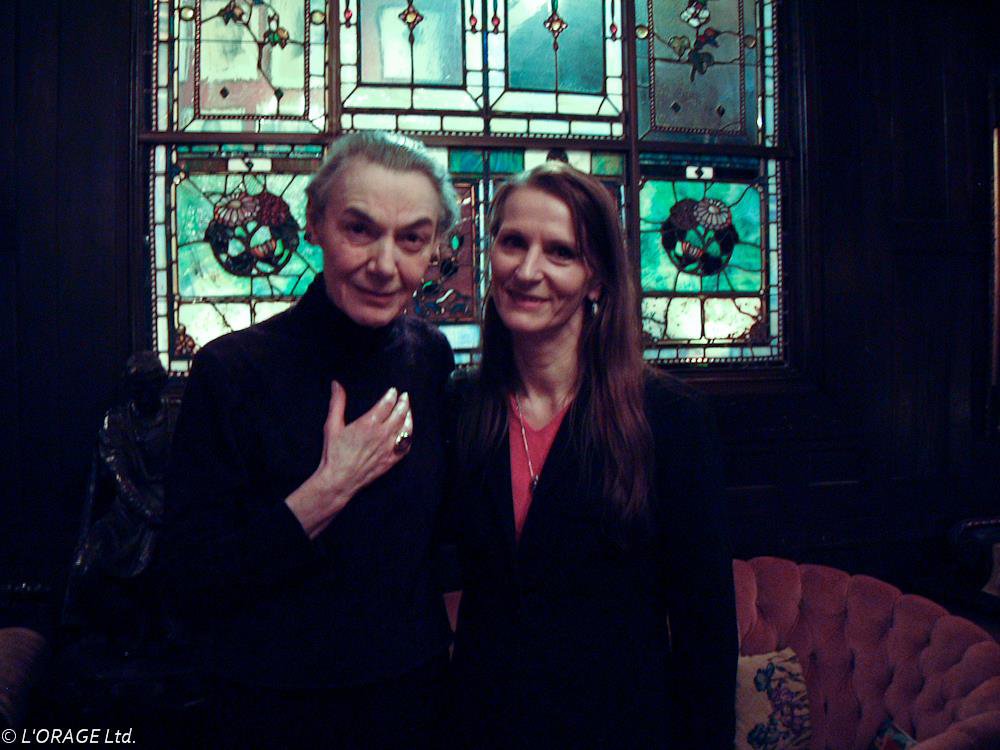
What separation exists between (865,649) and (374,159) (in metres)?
2.19

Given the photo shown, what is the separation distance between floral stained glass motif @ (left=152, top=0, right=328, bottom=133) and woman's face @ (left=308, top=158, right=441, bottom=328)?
1862 millimetres

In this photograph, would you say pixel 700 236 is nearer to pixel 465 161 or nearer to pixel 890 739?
pixel 465 161

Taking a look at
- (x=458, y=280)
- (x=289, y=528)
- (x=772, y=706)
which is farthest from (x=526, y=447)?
(x=458, y=280)

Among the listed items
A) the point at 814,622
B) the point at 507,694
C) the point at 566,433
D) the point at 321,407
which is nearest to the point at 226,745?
the point at 507,694

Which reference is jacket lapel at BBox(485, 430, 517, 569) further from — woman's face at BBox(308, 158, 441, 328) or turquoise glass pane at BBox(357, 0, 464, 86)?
turquoise glass pane at BBox(357, 0, 464, 86)

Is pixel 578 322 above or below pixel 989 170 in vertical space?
below

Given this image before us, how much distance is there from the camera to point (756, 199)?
3.40 metres

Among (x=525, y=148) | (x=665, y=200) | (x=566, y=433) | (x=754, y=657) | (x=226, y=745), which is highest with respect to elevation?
(x=525, y=148)

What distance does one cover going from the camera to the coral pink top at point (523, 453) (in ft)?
4.44

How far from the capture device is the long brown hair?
4.31 feet

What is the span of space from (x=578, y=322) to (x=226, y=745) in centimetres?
101

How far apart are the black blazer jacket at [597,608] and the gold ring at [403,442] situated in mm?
157

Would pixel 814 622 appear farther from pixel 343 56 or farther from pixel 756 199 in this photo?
pixel 343 56

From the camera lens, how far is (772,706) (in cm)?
231
